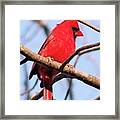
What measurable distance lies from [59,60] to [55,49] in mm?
71

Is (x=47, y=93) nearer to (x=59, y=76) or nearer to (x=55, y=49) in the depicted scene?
(x=59, y=76)

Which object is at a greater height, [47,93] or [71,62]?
[71,62]

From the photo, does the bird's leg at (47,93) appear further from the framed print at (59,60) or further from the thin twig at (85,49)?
the thin twig at (85,49)

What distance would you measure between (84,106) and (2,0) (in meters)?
0.81

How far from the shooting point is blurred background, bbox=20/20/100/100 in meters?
1.44

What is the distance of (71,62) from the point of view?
1.45m

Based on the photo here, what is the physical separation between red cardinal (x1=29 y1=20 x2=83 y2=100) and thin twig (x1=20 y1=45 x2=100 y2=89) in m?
0.02

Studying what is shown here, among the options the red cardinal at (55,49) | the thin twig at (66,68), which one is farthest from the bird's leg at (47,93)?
the thin twig at (66,68)

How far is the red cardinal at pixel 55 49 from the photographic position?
145 centimetres

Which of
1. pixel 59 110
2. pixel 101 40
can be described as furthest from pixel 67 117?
pixel 101 40

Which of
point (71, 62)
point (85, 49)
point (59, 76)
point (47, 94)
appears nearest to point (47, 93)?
point (47, 94)

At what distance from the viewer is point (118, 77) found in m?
1.46

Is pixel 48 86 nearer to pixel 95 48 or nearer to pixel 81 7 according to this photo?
pixel 95 48

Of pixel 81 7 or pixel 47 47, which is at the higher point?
pixel 81 7
